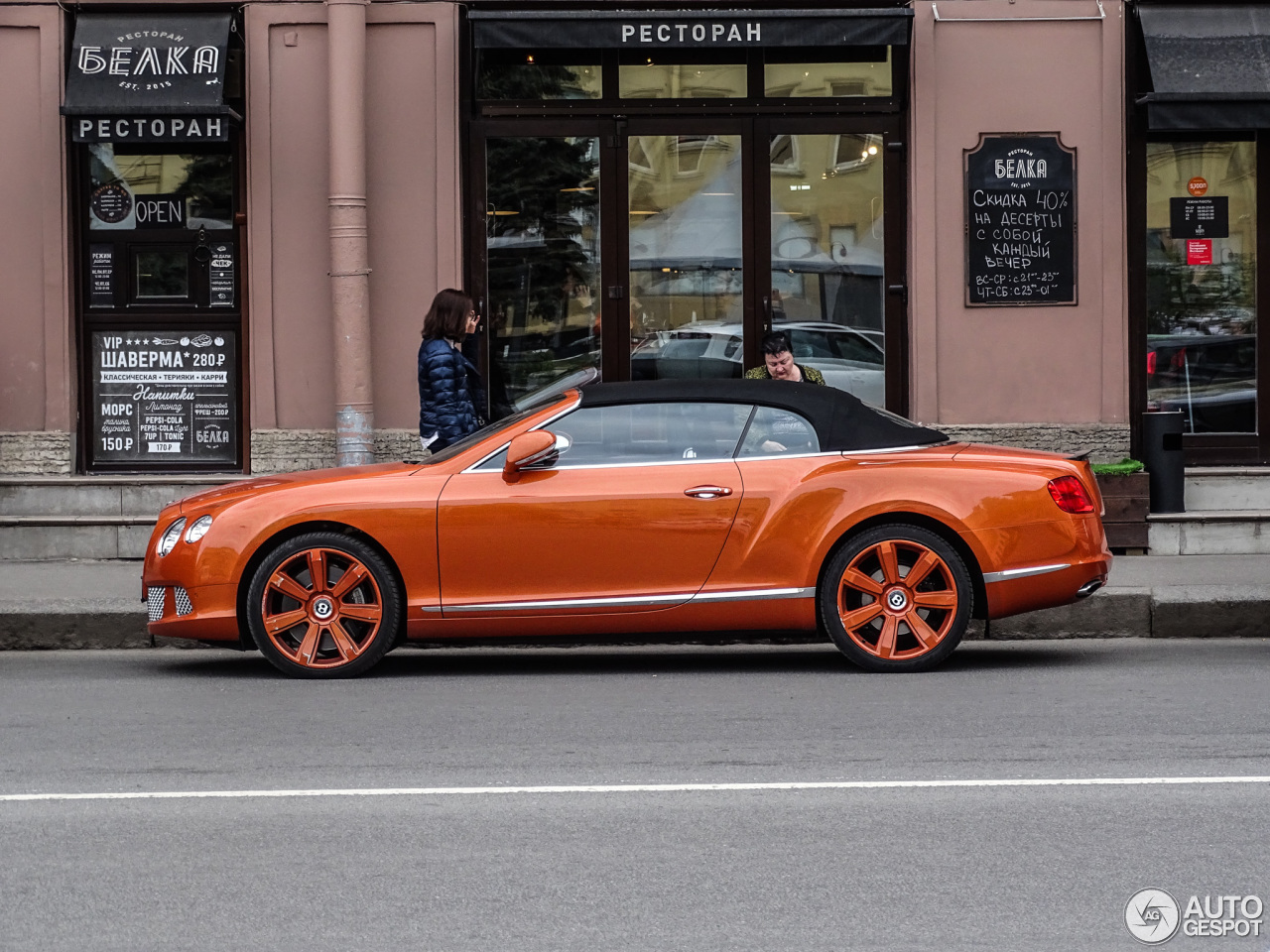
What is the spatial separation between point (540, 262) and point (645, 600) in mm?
5634

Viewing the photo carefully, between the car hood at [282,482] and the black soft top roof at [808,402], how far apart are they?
40.7 inches

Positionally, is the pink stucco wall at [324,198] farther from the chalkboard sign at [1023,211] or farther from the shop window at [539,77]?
the chalkboard sign at [1023,211]

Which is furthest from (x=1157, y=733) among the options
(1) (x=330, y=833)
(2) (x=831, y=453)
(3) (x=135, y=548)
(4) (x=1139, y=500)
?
(3) (x=135, y=548)

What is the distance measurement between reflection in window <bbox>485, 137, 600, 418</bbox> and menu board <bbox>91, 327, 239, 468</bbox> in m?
2.07

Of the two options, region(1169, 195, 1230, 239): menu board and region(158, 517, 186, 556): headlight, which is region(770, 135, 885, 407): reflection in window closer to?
region(1169, 195, 1230, 239): menu board

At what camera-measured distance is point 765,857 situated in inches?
199

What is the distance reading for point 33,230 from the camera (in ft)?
43.4

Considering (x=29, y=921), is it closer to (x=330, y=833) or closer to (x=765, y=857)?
(x=330, y=833)

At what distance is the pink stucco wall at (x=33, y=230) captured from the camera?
13156 mm

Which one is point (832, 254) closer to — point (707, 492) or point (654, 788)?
point (707, 492)

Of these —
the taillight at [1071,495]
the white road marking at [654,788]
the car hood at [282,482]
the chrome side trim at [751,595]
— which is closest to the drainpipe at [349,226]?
the car hood at [282,482]

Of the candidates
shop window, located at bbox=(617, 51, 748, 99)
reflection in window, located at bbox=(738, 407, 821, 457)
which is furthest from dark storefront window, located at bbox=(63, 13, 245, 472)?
reflection in window, located at bbox=(738, 407, 821, 457)

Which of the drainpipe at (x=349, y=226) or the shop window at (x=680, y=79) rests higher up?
the shop window at (x=680, y=79)

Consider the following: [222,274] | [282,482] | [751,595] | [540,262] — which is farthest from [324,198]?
[751,595]
